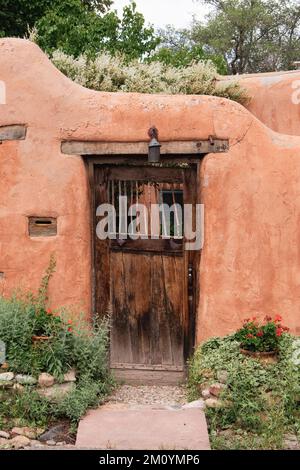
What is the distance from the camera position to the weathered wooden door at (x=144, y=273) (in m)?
7.39

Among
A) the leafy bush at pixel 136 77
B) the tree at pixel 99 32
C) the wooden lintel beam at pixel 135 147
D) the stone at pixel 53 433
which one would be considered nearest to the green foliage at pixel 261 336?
the wooden lintel beam at pixel 135 147

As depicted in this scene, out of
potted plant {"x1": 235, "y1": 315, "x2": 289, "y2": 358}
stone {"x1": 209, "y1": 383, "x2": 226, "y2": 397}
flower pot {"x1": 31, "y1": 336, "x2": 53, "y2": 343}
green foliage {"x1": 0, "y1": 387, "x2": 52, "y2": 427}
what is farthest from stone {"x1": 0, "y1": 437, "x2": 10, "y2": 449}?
potted plant {"x1": 235, "y1": 315, "x2": 289, "y2": 358}

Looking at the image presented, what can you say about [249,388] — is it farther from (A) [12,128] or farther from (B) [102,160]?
(A) [12,128]

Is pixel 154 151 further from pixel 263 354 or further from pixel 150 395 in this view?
pixel 150 395

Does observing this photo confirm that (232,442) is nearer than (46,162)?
Yes

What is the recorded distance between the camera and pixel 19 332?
6.51m

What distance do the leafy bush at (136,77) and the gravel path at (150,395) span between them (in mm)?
4087

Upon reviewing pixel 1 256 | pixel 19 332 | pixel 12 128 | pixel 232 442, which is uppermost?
pixel 12 128

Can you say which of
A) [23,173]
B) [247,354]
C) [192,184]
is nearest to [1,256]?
[23,173]

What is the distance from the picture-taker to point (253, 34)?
26.3 meters

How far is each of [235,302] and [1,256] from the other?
102 inches

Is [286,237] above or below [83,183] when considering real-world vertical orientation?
below

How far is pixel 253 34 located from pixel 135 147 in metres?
20.9

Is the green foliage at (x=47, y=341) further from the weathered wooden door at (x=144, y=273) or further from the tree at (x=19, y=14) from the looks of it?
the tree at (x=19, y=14)
